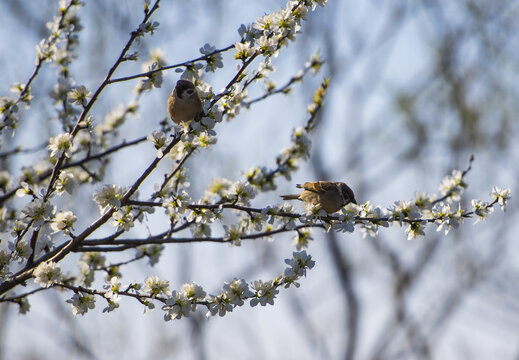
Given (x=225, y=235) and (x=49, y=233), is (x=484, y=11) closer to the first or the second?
(x=225, y=235)

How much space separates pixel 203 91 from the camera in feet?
10.4

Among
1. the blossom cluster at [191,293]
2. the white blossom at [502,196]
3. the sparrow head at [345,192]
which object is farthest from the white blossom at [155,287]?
the white blossom at [502,196]

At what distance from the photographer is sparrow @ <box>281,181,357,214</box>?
397 cm

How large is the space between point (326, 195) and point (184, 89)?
4.07ft

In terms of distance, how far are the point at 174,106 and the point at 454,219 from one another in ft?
5.97

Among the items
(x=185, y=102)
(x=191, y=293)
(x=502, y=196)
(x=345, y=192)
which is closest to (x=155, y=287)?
(x=191, y=293)

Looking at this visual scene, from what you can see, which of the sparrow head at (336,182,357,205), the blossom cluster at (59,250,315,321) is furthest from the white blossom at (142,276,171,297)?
the sparrow head at (336,182,357,205)

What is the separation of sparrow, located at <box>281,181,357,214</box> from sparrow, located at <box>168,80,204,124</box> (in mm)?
1025

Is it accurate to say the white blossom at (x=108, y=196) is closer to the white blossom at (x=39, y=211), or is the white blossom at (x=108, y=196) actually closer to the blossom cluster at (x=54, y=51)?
the white blossom at (x=39, y=211)

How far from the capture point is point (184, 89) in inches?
140

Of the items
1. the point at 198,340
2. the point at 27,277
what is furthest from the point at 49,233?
the point at 198,340

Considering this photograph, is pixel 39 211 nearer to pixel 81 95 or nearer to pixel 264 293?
pixel 81 95

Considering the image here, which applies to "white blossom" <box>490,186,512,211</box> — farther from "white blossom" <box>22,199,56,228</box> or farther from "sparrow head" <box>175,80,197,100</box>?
"white blossom" <box>22,199,56,228</box>

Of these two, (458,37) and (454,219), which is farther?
(458,37)
